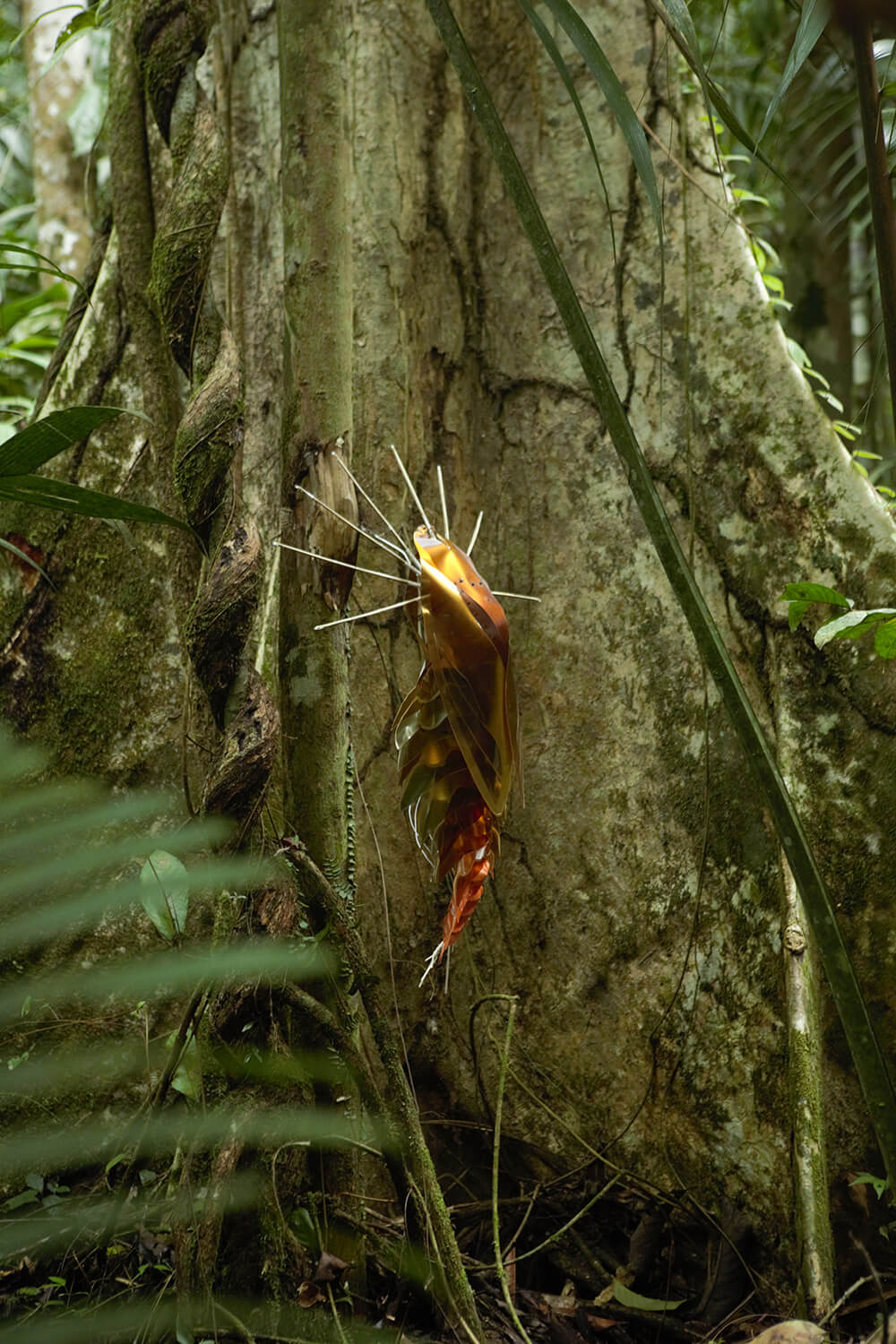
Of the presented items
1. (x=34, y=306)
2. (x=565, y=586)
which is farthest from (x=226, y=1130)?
(x=34, y=306)

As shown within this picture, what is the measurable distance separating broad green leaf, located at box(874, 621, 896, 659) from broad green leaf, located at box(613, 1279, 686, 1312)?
94cm

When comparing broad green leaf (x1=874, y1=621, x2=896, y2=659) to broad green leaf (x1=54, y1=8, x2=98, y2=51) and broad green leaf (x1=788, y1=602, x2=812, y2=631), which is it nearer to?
broad green leaf (x1=788, y1=602, x2=812, y2=631)

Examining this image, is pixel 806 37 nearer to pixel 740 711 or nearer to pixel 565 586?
pixel 740 711

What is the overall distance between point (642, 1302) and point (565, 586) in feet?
3.49

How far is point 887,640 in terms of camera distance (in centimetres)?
129

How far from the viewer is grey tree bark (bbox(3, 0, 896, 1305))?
1.56 metres

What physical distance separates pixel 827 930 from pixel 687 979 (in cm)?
99

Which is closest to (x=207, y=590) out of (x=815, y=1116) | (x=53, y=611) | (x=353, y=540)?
(x=353, y=540)

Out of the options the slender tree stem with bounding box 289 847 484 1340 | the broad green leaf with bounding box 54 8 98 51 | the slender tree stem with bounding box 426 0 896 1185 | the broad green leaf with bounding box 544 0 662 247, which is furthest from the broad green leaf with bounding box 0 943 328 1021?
the broad green leaf with bounding box 54 8 98 51

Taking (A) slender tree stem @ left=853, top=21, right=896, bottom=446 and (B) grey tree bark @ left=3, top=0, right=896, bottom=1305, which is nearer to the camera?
(A) slender tree stem @ left=853, top=21, right=896, bottom=446

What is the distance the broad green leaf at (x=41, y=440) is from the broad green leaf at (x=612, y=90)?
0.47 meters

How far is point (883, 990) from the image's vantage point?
151 centimetres

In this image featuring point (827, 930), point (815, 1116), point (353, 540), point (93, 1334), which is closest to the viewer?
point (827, 930)

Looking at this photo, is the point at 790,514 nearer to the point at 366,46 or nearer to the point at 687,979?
the point at 687,979
